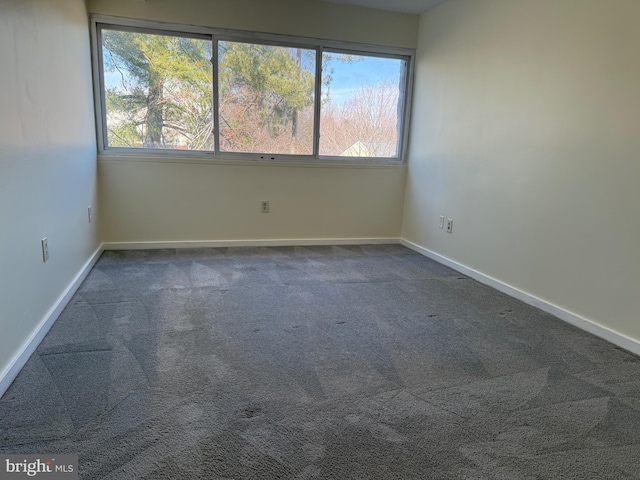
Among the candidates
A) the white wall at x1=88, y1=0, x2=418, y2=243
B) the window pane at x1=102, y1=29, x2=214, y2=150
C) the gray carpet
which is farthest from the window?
the gray carpet

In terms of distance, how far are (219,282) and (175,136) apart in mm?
1613

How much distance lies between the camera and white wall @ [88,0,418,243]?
358 centimetres

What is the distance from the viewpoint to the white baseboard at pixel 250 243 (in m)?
3.77

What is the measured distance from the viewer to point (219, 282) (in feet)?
9.62

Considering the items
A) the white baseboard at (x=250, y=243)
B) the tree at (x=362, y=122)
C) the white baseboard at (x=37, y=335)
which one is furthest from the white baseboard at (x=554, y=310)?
the white baseboard at (x=37, y=335)

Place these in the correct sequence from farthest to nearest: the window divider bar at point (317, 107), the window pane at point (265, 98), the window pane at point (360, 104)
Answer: the window pane at point (360, 104) → the window divider bar at point (317, 107) → the window pane at point (265, 98)

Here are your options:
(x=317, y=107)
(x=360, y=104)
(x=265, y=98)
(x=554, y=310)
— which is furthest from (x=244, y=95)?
(x=554, y=310)

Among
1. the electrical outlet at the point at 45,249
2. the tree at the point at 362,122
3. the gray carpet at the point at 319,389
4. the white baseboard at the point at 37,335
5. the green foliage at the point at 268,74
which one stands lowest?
the gray carpet at the point at 319,389

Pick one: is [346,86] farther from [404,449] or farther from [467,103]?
[404,449]

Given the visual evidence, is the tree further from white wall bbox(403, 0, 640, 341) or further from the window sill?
white wall bbox(403, 0, 640, 341)

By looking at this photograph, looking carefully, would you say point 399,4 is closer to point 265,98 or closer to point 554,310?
point 265,98

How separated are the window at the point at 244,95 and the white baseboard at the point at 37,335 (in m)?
1.49

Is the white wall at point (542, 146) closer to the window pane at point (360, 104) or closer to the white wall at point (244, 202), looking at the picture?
the window pane at point (360, 104)

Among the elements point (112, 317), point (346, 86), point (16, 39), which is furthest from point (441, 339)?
point (346, 86)
